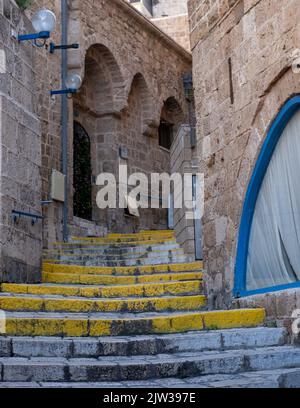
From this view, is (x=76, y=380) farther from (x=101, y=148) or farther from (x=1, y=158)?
(x=101, y=148)

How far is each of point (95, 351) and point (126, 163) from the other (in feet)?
33.4

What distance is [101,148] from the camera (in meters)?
14.5

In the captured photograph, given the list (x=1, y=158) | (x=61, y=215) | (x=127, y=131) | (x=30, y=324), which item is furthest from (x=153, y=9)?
(x=30, y=324)

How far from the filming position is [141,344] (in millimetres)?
5027

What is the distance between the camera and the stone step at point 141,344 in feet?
15.8

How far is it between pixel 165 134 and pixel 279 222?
38.8 feet

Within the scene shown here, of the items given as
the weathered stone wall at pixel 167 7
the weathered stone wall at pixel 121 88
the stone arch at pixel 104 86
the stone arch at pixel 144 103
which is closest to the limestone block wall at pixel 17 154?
the weathered stone wall at pixel 121 88

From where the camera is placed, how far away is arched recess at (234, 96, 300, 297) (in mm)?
5672

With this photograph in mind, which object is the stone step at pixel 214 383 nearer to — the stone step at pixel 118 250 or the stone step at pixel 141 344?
the stone step at pixel 141 344

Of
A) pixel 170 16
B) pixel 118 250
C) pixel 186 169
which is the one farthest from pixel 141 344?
pixel 170 16

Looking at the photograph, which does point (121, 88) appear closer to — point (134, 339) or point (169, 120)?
point (169, 120)

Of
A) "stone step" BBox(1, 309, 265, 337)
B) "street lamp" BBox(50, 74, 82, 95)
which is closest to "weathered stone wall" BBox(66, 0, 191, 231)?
"street lamp" BBox(50, 74, 82, 95)

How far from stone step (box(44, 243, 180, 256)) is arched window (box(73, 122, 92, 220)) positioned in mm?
2703
